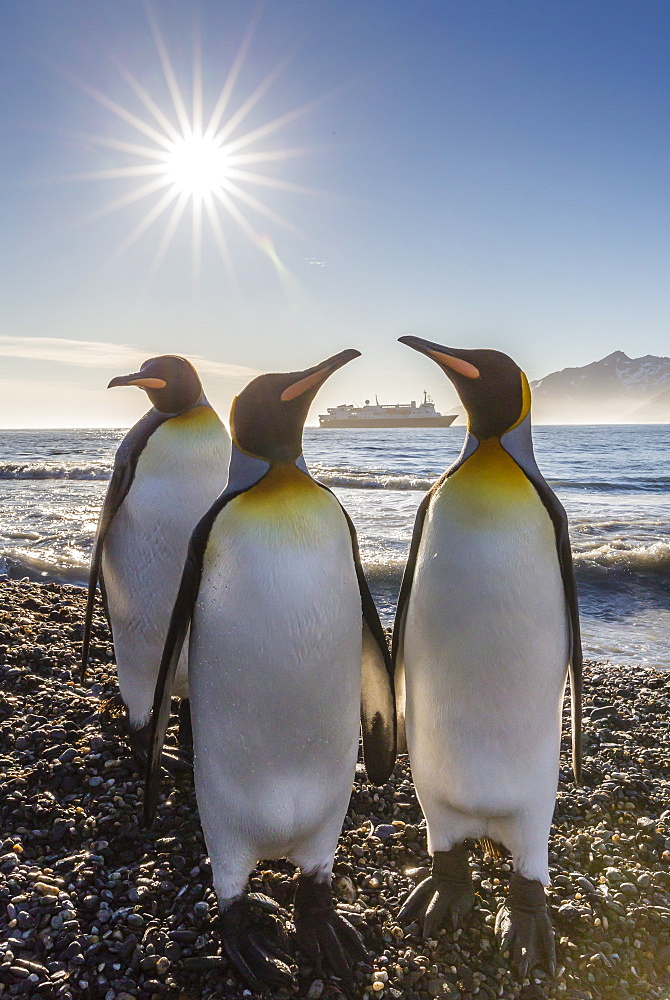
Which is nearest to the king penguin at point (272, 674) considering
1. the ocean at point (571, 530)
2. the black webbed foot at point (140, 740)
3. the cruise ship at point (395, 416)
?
the black webbed foot at point (140, 740)

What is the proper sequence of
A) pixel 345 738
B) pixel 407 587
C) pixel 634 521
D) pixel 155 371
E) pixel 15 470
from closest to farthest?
pixel 345 738, pixel 407 587, pixel 155 371, pixel 634 521, pixel 15 470

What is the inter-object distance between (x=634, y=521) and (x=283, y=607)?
12429 mm

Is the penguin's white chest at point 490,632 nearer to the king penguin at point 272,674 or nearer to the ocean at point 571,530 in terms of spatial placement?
the king penguin at point 272,674

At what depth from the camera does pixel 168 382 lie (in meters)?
3.36

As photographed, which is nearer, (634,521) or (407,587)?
(407,587)

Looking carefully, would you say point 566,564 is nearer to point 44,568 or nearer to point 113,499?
point 113,499

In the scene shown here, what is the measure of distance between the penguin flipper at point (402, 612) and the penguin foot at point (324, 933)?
713 mm

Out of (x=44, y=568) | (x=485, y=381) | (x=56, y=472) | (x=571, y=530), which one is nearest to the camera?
(x=485, y=381)

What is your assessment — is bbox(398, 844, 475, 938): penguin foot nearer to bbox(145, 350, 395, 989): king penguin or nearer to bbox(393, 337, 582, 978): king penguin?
bbox(393, 337, 582, 978): king penguin

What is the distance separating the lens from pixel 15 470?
2547 centimetres

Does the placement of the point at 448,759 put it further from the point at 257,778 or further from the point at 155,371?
the point at 155,371

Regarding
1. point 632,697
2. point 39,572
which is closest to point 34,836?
point 632,697

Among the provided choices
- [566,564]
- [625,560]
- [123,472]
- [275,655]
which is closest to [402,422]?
[625,560]

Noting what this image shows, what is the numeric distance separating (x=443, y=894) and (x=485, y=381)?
5.78ft
